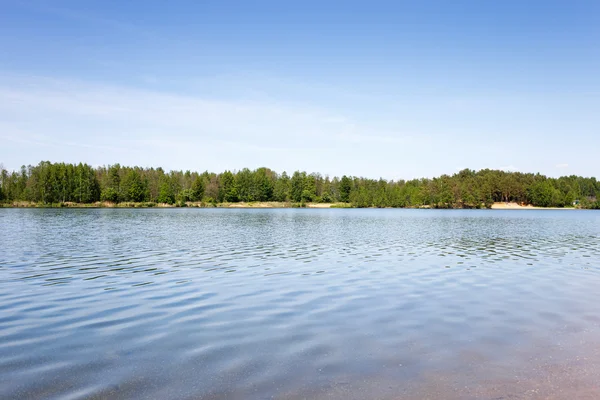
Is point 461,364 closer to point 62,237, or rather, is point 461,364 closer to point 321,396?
point 321,396

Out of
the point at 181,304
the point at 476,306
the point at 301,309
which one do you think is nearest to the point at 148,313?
the point at 181,304

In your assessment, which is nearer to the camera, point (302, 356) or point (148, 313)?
point (302, 356)

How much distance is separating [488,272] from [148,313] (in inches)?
750

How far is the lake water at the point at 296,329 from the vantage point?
941cm

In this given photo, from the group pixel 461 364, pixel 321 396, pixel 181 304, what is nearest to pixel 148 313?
pixel 181 304

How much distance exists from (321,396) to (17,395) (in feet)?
19.3

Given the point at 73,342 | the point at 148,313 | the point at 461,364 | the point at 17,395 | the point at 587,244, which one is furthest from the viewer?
the point at 587,244

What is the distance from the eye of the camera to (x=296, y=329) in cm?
1372

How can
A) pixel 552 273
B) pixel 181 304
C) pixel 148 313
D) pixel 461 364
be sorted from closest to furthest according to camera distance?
pixel 461 364 → pixel 148 313 → pixel 181 304 → pixel 552 273

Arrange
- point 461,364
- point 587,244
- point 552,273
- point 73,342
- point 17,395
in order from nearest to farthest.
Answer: point 17,395, point 461,364, point 73,342, point 552,273, point 587,244

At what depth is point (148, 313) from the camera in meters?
15.6

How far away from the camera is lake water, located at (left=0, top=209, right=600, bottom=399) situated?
9.41 meters

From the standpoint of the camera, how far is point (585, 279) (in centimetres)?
2367

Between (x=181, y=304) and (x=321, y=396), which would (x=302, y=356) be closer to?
(x=321, y=396)
